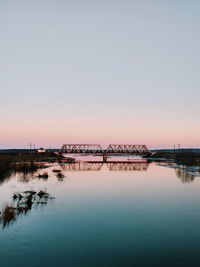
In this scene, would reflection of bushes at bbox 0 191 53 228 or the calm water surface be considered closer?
the calm water surface

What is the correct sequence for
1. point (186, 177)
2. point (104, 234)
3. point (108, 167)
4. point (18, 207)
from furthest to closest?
point (108, 167) → point (186, 177) → point (18, 207) → point (104, 234)

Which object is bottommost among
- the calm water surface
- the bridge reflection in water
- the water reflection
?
the bridge reflection in water

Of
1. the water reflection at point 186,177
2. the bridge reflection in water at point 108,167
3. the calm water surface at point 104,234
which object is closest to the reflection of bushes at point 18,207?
the calm water surface at point 104,234

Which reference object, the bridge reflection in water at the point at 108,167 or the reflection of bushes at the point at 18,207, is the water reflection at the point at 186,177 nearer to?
the bridge reflection in water at the point at 108,167

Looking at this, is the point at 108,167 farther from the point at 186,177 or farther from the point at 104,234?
the point at 104,234

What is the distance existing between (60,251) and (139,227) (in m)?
5.30

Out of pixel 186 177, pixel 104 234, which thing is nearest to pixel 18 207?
pixel 104 234

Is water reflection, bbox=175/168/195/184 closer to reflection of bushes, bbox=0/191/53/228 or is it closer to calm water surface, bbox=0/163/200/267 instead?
calm water surface, bbox=0/163/200/267

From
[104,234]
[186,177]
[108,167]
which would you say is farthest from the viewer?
[108,167]

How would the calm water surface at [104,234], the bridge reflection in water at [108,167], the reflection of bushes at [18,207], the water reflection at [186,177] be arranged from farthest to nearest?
the bridge reflection in water at [108,167] < the water reflection at [186,177] < the reflection of bushes at [18,207] < the calm water surface at [104,234]

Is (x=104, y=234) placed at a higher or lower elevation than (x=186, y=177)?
higher

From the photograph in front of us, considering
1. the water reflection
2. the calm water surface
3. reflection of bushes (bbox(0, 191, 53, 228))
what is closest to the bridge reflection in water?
the water reflection

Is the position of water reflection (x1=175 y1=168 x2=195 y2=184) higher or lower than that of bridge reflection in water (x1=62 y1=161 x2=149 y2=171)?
higher

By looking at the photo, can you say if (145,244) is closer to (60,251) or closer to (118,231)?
(118,231)
